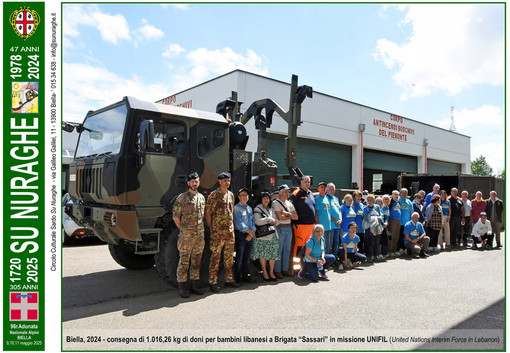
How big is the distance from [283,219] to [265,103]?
2.97 meters

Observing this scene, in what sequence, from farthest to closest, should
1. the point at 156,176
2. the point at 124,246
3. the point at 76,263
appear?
1. the point at 76,263
2. the point at 124,246
3. the point at 156,176

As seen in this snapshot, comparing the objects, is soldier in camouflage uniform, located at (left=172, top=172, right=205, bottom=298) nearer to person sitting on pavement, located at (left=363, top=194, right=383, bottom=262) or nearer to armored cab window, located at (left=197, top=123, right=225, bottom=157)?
armored cab window, located at (left=197, top=123, right=225, bottom=157)

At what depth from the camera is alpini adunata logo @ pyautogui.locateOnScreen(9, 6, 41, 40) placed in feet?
13.6

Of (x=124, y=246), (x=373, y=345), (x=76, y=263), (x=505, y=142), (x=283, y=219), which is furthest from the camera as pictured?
(x=76, y=263)

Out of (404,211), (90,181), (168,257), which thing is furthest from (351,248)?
(90,181)

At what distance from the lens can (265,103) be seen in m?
8.16

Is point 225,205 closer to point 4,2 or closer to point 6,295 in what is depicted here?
point 6,295

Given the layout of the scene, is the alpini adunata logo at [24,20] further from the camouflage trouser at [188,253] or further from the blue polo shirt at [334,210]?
the blue polo shirt at [334,210]

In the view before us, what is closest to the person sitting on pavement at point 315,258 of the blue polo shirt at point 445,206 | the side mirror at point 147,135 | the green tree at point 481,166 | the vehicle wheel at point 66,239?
the side mirror at point 147,135

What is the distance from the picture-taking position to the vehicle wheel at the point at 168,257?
533 centimetres

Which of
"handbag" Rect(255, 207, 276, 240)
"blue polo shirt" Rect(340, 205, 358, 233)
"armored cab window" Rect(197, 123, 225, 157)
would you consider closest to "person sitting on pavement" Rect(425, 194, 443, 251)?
"blue polo shirt" Rect(340, 205, 358, 233)

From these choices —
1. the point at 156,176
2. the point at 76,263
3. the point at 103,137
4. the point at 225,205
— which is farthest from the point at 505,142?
the point at 76,263

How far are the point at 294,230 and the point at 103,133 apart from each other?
3625 mm

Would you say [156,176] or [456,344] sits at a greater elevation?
[156,176]
